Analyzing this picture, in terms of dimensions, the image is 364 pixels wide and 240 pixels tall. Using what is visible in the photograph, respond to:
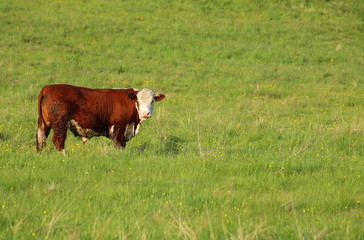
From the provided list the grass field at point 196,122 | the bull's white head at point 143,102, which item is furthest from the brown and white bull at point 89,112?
the grass field at point 196,122

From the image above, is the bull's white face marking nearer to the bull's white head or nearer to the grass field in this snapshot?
the bull's white head

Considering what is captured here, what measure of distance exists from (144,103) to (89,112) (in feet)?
3.40

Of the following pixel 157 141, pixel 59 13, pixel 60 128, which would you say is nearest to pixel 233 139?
pixel 157 141

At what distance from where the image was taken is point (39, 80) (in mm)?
18219

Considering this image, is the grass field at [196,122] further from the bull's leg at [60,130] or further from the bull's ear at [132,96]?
the bull's ear at [132,96]

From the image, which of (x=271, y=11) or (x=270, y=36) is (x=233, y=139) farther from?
(x=271, y=11)

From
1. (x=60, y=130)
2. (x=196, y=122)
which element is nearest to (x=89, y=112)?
(x=60, y=130)

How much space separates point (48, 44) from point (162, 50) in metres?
4.90

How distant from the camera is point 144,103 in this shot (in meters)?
9.98

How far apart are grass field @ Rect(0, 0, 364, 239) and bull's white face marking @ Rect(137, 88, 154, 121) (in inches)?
25.5

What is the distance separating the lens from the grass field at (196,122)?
5.49 m

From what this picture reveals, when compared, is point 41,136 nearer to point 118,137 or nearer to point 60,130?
point 60,130

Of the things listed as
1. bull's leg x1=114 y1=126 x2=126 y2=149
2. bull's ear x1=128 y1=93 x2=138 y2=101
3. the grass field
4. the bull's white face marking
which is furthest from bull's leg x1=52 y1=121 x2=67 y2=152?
the bull's white face marking

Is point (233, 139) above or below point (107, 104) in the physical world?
below
